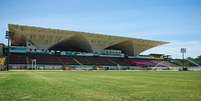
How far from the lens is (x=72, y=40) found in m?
104

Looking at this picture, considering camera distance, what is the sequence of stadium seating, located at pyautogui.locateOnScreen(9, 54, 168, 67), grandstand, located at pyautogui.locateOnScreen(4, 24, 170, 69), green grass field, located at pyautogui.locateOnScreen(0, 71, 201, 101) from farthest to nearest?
stadium seating, located at pyautogui.locateOnScreen(9, 54, 168, 67) → grandstand, located at pyautogui.locateOnScreen(4, 24, 170, 69) → green grass field, located at pyautogui.locateOnScreen(0, 71, 201, 101)

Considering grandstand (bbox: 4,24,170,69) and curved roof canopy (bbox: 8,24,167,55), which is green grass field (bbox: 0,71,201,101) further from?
curved roof canopy (bbox: 8,24,167,55)

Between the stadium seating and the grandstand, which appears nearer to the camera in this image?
the grandstand

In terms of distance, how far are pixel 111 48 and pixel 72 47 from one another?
16745 millimetres

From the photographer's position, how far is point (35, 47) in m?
98.3

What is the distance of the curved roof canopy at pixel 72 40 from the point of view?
8919 cm

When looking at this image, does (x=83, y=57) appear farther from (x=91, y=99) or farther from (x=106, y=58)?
(x=91, y=99)

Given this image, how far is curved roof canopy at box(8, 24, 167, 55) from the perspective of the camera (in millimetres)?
89188

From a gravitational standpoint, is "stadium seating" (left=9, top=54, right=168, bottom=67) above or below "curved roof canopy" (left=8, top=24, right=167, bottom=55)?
below

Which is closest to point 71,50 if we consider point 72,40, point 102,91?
point 72,40

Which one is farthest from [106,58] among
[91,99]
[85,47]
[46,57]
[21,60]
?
[91,99]

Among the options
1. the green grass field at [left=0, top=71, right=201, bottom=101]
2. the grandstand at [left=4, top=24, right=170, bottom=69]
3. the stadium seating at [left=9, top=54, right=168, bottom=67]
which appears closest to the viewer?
the green grass field at [left=0, top=71, right=201, bottom=101]

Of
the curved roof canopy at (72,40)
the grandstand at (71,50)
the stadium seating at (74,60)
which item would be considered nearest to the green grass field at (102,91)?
the grandstand at (71,50)

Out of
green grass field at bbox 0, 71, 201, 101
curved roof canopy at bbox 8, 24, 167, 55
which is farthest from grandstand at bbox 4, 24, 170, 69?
green grass field at bbox 0, 71, 201, 101
